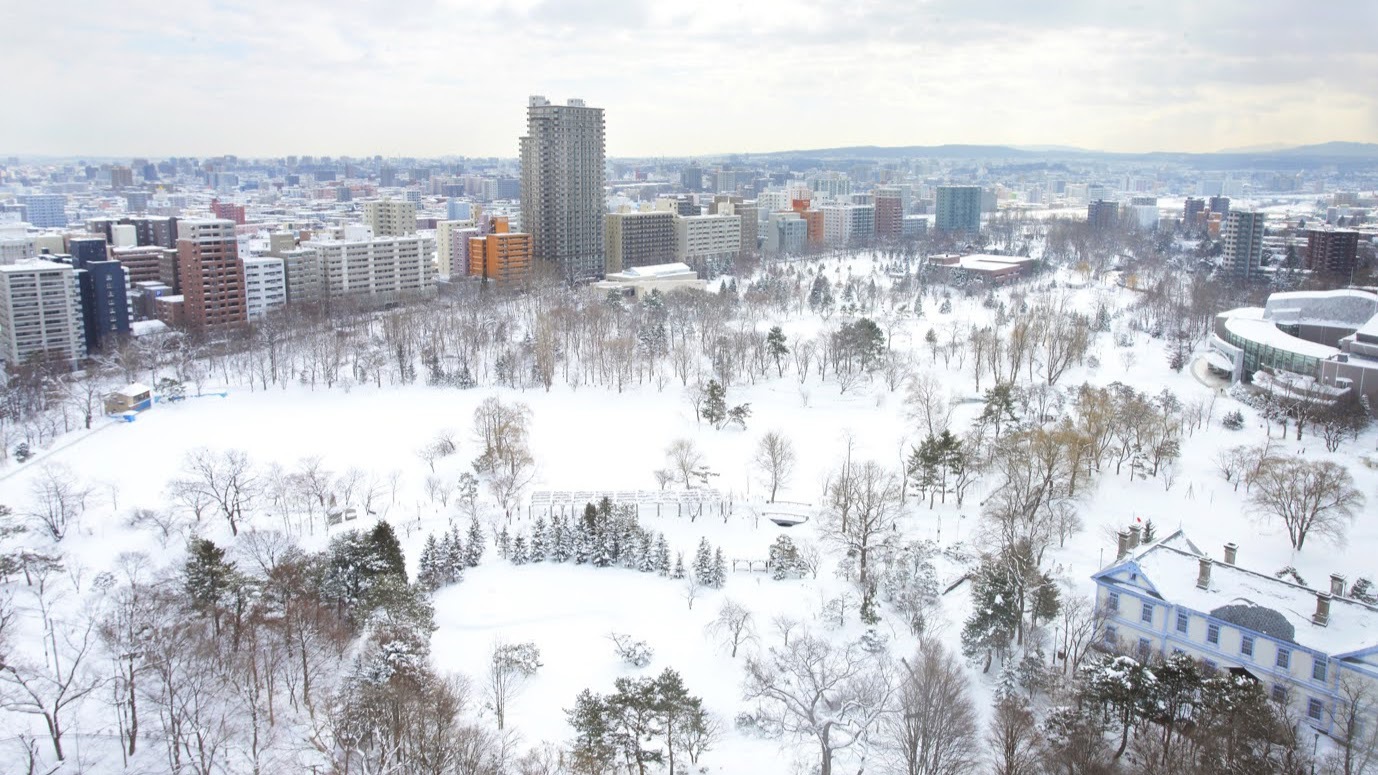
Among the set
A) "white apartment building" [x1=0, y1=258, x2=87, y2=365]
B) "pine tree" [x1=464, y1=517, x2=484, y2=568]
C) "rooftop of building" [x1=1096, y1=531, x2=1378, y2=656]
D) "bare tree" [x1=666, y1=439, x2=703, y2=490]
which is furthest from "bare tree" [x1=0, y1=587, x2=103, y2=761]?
"white apartment building" [x1=0, y1=258, x2=87, y2=365]

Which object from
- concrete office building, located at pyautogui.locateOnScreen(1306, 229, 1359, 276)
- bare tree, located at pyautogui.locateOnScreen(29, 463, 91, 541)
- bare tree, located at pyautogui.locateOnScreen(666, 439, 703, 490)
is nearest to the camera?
bare tree, located at pyautogui.locateOnScreen(29, 463, 91, 541)

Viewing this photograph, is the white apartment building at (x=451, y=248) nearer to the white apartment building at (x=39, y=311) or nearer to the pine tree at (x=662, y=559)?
the white apartment building at (x=39, y=311)

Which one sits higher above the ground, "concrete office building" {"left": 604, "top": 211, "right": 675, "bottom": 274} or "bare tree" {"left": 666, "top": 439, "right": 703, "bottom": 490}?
"concrete office building" {"left": 604, "top": 211, "right": 675, "bottom": 274}

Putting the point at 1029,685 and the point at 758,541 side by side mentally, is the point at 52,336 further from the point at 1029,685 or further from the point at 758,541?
the point at 1029,685

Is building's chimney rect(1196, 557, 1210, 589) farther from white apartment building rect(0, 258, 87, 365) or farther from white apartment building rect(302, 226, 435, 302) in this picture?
white apartment building rect(302, 226, 435, 302)

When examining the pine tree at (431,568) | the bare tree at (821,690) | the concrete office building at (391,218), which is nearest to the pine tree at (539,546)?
the pine tree at (431,568)

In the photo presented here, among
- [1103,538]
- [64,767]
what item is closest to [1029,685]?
[1103,538]

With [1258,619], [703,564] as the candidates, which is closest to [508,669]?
[703,564]
